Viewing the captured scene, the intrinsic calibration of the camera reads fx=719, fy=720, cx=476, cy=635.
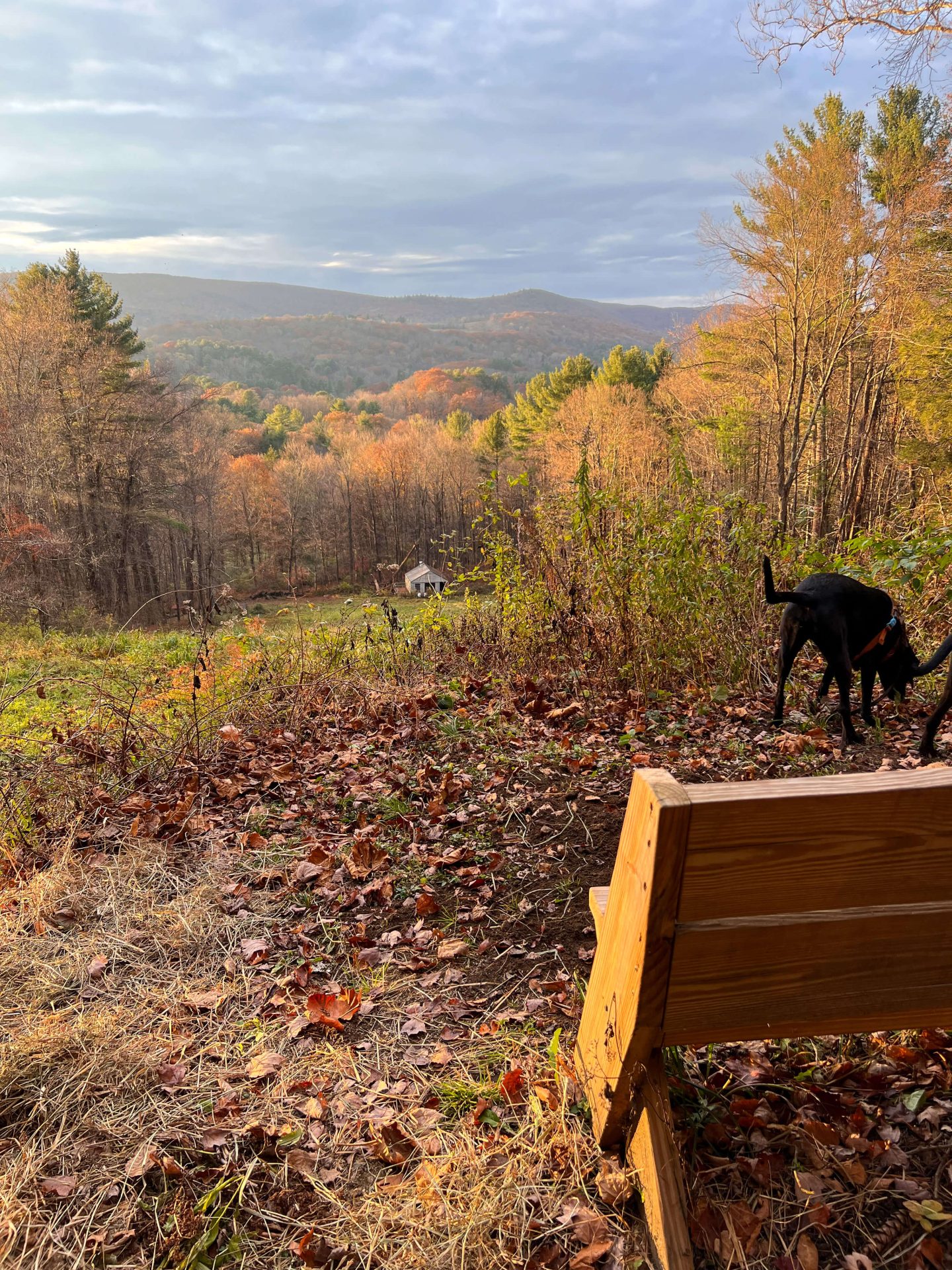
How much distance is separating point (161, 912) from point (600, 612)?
4.46 metres

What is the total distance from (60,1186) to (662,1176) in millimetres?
1647

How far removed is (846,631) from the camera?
4.71 metres

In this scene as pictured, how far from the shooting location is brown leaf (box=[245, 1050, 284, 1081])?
238cm

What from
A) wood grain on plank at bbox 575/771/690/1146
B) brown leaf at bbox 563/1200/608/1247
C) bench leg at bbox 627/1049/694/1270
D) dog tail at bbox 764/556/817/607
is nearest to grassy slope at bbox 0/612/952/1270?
brown leaf at bbox 563/1200/608/1247

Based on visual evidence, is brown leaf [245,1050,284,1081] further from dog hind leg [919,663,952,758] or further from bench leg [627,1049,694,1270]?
dog hind leg [919,663,952,758]

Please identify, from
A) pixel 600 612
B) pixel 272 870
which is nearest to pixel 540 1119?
pixel 272 870

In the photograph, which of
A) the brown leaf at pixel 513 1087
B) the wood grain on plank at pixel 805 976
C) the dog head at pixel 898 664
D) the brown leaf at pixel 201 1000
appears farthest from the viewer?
the dog head at pixel 898 664

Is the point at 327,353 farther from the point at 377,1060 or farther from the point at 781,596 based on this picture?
the point at 377,1060

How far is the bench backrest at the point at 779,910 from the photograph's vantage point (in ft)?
3.98

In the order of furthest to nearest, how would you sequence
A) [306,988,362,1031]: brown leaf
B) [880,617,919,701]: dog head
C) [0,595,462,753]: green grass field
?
[0,595,462,753]: green grass field, [880,617,919,701]: dog head, [306,988,362,1031]: brown leaf

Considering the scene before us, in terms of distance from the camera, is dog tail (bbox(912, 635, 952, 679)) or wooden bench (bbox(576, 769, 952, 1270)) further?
dog tail (bbox(912, 635, 952, 679))

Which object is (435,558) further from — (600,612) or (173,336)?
(173,336)

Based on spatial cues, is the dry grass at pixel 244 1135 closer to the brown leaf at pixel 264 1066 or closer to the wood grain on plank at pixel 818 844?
the brown leaf at pixel 264 1066

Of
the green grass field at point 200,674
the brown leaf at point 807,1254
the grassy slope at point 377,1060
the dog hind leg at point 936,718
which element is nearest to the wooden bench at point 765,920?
the brown leaf at point 807,1254
